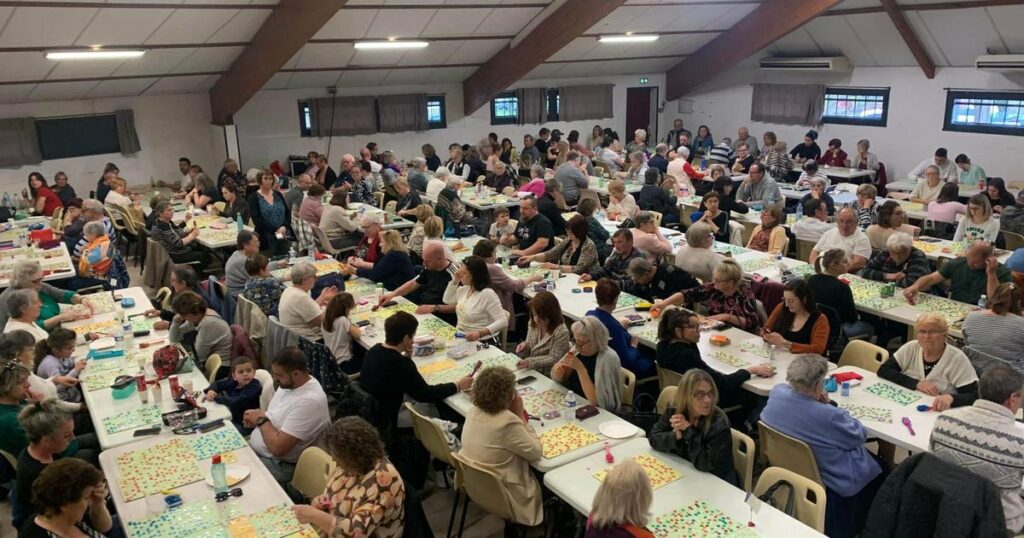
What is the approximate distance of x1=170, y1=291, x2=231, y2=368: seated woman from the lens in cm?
550

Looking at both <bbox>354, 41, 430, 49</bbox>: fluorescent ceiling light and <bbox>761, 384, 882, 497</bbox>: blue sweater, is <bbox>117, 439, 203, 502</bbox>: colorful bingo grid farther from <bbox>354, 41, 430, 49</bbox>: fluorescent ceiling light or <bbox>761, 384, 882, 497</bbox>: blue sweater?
<bbox>354, 41, 430, 49</bbox>: fluorescent ceiling light

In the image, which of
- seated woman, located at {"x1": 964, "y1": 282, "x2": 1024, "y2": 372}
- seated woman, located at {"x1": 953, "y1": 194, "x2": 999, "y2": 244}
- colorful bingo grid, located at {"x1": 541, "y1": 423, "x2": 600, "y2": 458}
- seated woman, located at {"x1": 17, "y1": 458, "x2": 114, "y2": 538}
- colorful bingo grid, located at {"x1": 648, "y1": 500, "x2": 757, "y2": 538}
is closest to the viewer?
seated woman, located at {"x1": 17, "y1": 458, "x2": 114, "y2": 538}

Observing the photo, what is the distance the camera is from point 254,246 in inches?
286

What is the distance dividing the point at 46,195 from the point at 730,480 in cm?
1097

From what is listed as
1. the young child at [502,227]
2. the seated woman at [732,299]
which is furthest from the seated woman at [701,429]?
the young child at [502,227]

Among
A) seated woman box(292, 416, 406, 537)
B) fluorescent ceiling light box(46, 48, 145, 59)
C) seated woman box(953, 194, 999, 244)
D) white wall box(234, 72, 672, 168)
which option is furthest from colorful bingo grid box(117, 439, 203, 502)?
white wall box(234, 72, 672, 168)

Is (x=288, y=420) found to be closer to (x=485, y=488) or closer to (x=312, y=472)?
(x=312, y=472)

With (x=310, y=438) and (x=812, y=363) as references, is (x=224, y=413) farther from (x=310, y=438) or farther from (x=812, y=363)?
(x=812, y=363)

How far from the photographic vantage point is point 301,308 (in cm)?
591

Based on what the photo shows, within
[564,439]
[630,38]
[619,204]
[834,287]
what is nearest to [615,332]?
[564,439]

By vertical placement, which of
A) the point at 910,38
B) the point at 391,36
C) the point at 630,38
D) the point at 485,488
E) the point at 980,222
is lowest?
the point at 485,488

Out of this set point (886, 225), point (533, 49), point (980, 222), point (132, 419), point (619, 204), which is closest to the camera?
point (132, 419)

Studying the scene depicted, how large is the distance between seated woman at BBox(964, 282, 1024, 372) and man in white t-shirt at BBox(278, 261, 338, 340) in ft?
15.5

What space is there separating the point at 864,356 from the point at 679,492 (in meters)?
2.31
